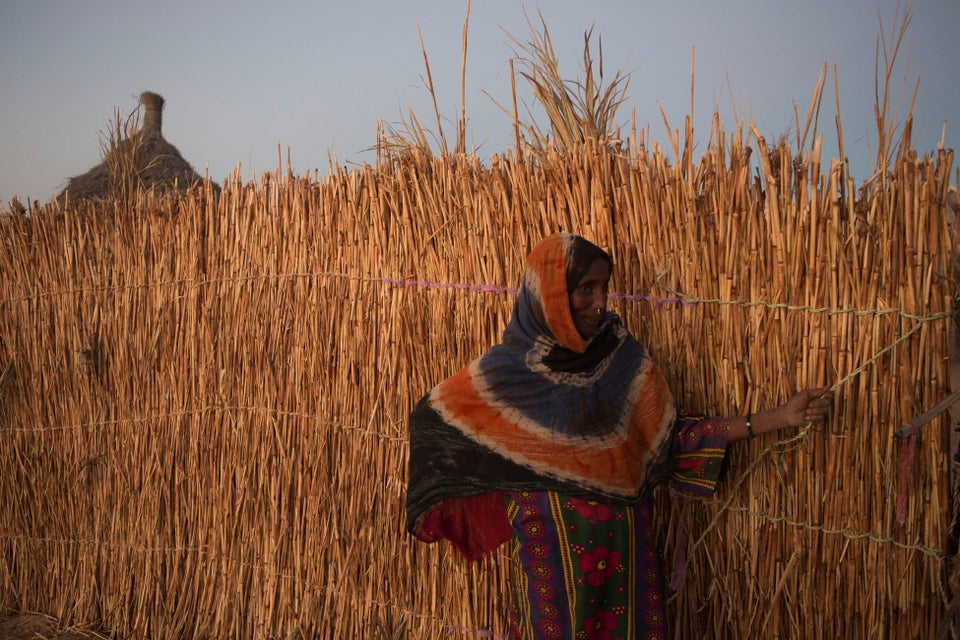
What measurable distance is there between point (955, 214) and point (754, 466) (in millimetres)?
825

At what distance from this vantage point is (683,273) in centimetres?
231

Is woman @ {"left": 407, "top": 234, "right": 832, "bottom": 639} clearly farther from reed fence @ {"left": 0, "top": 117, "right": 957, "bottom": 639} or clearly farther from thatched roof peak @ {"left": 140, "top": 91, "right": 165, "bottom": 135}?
thatched roof peak @ {"left": 140, "top": 91, "right": 165, "bottom": 135}

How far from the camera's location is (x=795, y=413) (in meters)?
2.00

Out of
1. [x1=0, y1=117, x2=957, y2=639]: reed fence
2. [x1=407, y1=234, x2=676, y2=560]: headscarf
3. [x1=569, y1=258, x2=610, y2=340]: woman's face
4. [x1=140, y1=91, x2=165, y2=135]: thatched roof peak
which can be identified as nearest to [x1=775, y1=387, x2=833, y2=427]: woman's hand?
[x1=0, y1=117, x2=957, y2=639]: reed fence

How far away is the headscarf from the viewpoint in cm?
209

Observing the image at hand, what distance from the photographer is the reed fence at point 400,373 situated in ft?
6.67

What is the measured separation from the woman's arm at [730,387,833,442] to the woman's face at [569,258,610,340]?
480 millimetres

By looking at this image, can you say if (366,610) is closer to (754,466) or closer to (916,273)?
(754,466)

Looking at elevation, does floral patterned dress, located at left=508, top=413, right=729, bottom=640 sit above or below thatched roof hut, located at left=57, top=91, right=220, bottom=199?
below

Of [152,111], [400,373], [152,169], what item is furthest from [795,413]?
[152,111]

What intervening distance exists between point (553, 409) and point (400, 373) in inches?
37.2

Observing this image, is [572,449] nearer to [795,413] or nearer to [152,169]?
[795,413]

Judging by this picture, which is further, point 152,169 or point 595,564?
point 152,169

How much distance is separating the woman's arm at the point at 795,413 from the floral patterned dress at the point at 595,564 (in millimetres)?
77
